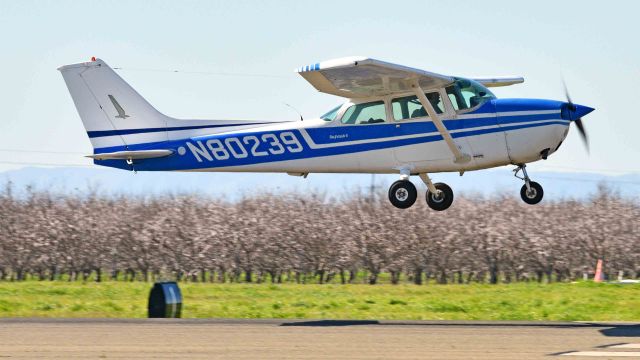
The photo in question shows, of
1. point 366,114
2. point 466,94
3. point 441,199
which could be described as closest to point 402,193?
point 441,199

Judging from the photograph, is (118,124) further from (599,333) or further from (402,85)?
(599,333)

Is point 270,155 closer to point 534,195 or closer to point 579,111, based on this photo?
point 534,195

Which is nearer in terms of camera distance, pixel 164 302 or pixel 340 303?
pixel 164 302

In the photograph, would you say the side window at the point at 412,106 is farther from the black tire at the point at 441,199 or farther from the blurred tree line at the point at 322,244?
the blurred tree line at the point at 322,244

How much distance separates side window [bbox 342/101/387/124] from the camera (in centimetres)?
2312

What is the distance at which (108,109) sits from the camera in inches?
1009

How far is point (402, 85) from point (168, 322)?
6.63 m

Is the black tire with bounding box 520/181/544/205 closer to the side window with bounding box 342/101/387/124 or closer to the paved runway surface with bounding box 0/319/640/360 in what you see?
the paved runway surface with bounding box 0/319/640/360

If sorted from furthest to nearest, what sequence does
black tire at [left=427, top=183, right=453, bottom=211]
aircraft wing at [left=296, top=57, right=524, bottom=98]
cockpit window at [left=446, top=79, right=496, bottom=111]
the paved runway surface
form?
black tire at [left=427, top=183, right=453, bottom=211] < cockpit window at [left=446, top=79, right=496, bottom=111] < aircraft wing at [left=296, top=57, right=524, bottom=98] < the paved runway surface

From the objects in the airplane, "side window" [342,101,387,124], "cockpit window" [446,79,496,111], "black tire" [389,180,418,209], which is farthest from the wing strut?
"black tire" [389,180,418,209]

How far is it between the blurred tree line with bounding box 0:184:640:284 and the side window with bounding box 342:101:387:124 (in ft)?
110

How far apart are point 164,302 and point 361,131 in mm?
5716

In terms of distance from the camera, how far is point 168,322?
76.6ft

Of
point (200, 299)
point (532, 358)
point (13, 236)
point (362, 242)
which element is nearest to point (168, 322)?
point (532, 358)
